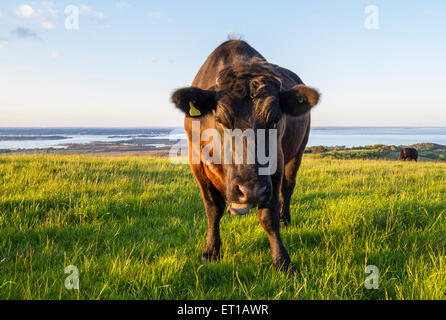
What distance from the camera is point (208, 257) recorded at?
334cm

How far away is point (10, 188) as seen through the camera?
557 centimetres

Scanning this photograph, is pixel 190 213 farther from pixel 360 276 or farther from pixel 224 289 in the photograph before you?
pixel 360 276

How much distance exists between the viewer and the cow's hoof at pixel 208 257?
3238mm

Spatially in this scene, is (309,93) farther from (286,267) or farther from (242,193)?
(286,267)

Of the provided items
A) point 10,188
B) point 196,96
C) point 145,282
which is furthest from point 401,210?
point 10,188

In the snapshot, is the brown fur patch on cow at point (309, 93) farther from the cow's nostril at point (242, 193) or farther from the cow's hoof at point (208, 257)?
the cow's hoof at point (208, 257)

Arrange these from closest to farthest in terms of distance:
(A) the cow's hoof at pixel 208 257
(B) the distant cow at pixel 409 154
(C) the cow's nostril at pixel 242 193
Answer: (C) the cow's nostril at pixel 242 193 → (A) the cow's hoof at pixel 208 257 → (B) the distant cow at pixel 409 154

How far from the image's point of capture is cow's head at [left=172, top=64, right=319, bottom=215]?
2625 mm

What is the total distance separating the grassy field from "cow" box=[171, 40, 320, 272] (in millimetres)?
361

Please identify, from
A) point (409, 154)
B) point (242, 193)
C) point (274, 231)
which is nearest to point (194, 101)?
point (242, 193)

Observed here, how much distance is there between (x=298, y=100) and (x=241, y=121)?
2.69ft

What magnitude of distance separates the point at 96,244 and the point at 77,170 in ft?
15.8

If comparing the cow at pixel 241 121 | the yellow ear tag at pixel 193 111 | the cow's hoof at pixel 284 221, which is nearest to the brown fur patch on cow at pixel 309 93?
the cow at pixel 241 121

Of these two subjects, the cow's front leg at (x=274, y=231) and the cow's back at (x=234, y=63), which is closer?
the cow's front leg at (x=274, y=231)
